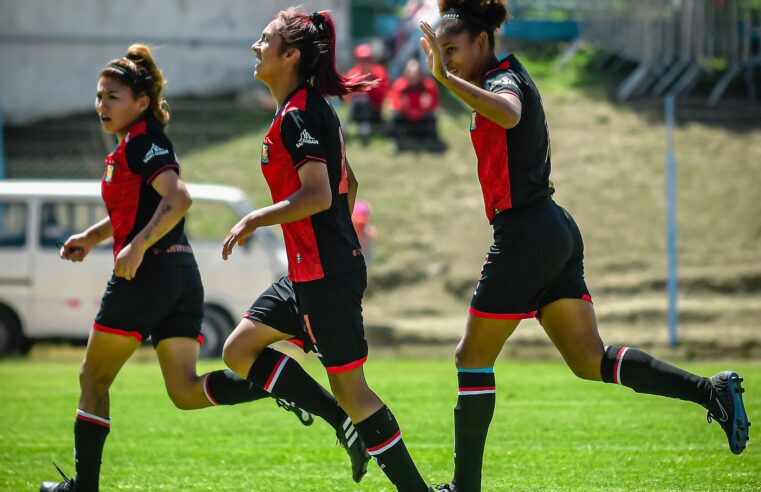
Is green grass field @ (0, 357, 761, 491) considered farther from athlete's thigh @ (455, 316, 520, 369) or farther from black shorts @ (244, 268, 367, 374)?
black shorts @ (244, 268, 367, 374)

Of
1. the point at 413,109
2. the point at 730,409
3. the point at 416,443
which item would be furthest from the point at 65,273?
the point at 730,409

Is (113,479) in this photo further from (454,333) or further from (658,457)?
(454,333)

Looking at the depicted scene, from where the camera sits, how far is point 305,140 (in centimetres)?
464

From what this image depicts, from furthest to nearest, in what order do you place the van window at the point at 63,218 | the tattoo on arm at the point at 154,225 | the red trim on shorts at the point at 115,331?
the van window at the point at 63,218 → the red trim on shorts at the point at 115,331 → the tattoo on arm at the point at 154,225

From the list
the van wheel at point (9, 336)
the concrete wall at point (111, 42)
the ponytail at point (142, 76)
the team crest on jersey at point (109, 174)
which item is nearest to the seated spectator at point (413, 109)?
the concrete wall at point (111, 42)

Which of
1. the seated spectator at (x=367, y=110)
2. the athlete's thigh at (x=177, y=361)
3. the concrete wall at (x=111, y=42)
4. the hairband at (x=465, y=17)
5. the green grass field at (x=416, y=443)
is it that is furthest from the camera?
the concrete wall at (x=111, y=42)

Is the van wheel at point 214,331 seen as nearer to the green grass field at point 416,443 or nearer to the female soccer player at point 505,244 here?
the green grass field at point 416,443

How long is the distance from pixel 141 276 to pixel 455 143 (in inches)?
608

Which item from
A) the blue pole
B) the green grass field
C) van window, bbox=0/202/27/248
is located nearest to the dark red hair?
the green grass field

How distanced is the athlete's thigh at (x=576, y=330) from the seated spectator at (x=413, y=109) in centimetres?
1381

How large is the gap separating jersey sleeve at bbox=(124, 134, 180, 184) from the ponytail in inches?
10.2

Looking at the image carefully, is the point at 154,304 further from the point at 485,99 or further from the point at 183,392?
the point at 485,99

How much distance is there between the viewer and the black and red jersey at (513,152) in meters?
4.90

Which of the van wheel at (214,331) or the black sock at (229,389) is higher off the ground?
the black sock at (229,389)
